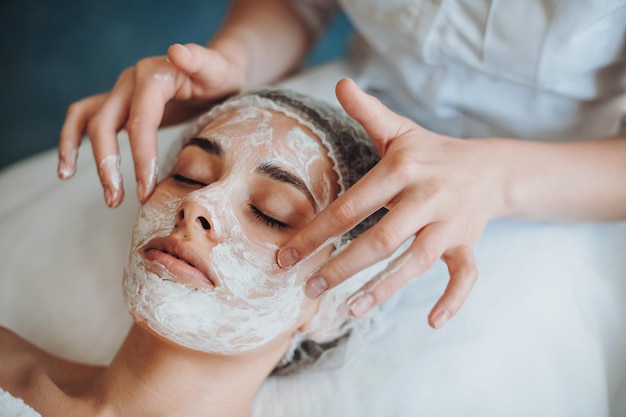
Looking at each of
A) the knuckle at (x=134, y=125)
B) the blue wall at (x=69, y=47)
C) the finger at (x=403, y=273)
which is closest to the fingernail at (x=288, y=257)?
the finger at (x=403, y=273)

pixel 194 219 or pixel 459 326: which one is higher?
pixel 194 219

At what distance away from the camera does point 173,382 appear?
90 centimetres

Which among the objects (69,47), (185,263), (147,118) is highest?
(147,118)

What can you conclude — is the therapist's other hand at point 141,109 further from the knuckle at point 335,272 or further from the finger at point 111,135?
the knuckle at point 335,272

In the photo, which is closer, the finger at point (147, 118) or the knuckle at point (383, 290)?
the knuckle at point (383, 290)

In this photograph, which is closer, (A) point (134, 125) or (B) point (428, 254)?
(B) point (428, 254)

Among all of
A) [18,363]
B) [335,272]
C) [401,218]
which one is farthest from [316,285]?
[18,363]

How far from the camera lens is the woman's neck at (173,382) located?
2.96ft

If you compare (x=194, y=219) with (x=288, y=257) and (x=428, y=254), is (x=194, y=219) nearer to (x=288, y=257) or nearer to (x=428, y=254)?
(x=288, y=257)

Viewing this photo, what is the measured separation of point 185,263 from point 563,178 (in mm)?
610

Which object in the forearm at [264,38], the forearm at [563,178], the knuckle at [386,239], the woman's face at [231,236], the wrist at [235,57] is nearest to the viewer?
the knuckle at [386,239]

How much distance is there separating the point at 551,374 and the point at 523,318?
0.33ft

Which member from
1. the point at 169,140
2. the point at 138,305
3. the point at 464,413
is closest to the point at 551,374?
the point at 464,413

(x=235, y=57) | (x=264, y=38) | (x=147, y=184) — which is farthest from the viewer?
(x=264, y=38)
